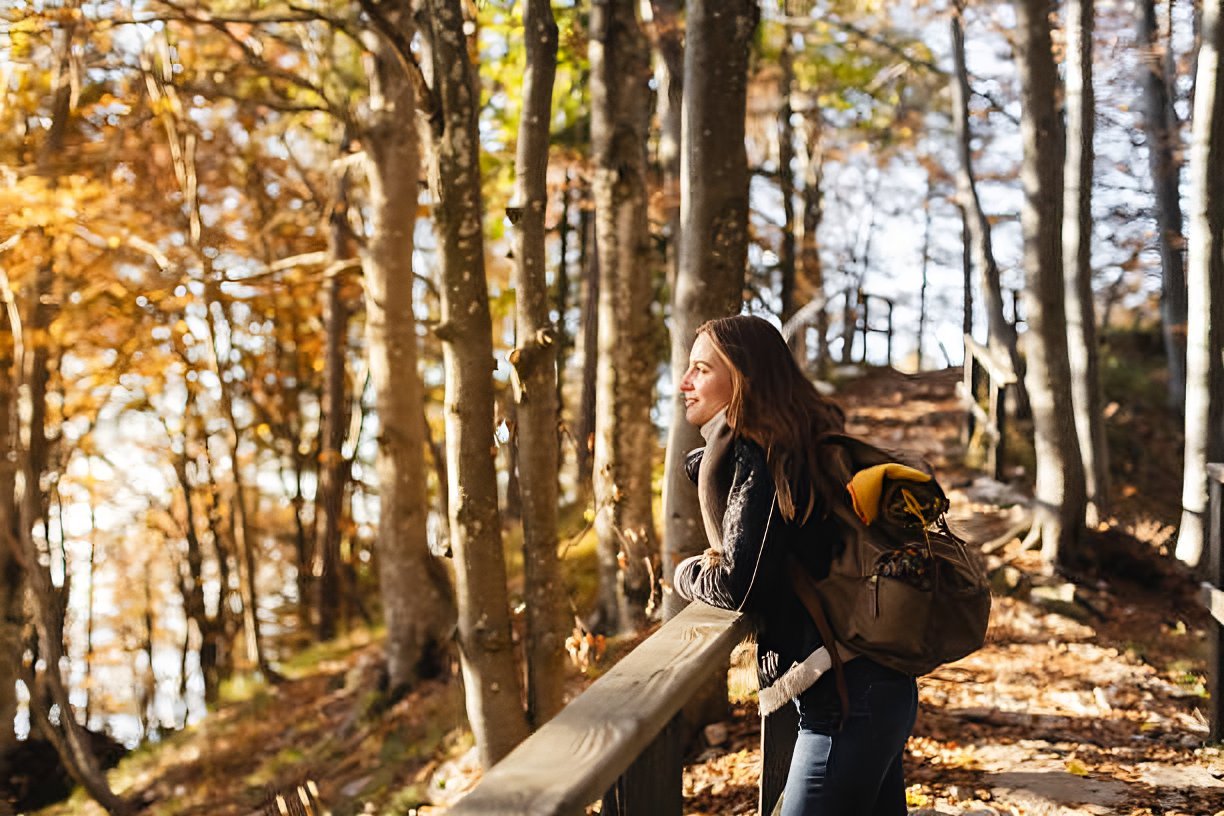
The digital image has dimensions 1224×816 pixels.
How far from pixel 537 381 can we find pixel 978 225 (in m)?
9.51

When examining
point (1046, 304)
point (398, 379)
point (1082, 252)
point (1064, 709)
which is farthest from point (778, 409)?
point (1082, 252)

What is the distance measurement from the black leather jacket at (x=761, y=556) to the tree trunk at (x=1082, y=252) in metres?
8.23

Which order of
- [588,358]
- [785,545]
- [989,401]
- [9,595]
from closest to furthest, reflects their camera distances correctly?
[785,545] → [9,595] → [989,401] → [588,358]

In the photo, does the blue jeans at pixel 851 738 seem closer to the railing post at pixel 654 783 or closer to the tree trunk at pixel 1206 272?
the railing post at pixel 654 783

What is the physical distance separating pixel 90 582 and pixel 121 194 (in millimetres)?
12845

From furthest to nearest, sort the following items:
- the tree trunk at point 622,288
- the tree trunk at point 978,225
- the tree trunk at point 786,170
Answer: the tree trunk at point 786,170, the tree trunk at point 978,225, the tree trunk at point 622,288

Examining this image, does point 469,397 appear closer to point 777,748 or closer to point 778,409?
point 777,748

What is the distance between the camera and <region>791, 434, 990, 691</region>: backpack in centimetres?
247

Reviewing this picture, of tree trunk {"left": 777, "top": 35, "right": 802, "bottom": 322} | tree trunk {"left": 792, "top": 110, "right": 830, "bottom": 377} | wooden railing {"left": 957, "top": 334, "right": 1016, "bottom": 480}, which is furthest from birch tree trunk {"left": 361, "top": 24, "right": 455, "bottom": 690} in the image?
tree trunk {"left": 792, "top": 110, "right": 830, "bottom": 377}

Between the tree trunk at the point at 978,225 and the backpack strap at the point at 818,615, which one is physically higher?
the tree trunk at the point at 978,225

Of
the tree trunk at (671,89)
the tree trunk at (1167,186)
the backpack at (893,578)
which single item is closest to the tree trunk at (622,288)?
the tree trunk at (671,89)

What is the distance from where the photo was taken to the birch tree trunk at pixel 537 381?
5906 mm

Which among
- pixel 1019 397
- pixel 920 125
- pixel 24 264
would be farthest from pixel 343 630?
pixel 920 125

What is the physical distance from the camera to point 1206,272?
7.77 m
